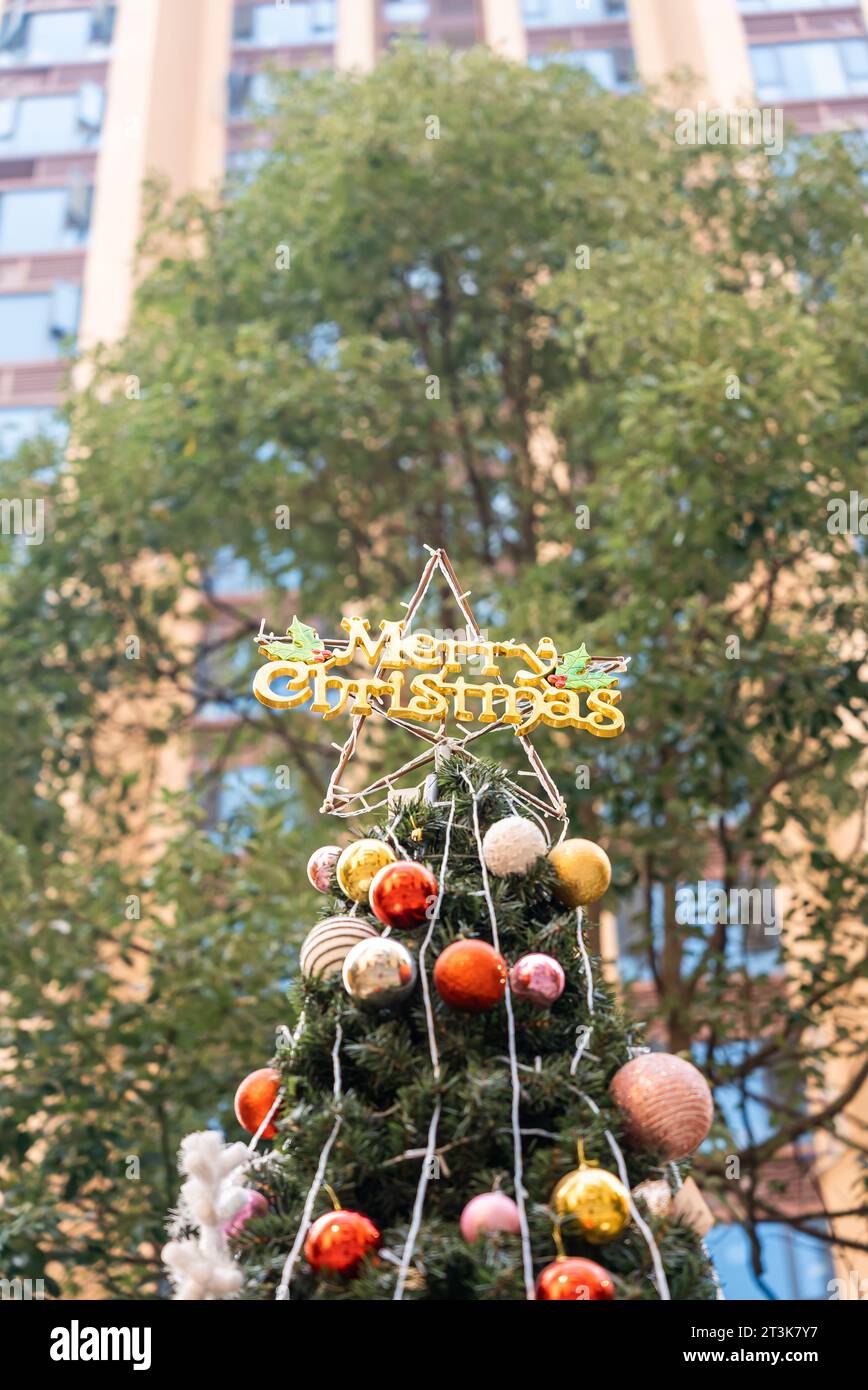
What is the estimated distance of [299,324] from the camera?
9.68 m

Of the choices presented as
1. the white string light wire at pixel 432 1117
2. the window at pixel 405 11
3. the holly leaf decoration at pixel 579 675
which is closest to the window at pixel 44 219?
the window at pixel 405 11

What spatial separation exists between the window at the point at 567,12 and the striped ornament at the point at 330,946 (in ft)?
68.8

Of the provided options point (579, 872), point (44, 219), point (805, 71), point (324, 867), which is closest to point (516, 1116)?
point (579, 872)

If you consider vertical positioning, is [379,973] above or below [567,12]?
below

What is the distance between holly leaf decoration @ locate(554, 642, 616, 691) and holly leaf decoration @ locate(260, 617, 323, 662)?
2.18 feet

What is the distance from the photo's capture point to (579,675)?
3756 millimetres

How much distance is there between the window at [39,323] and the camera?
17750 millimetres

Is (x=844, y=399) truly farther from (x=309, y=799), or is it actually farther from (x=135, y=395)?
(x=135, y=395)

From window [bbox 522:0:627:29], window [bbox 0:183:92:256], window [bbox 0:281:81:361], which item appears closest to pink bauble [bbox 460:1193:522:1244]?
window [bbox 0:281:81:361]

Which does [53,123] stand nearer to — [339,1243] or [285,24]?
[285,24]

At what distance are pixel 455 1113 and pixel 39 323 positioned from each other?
17.0m

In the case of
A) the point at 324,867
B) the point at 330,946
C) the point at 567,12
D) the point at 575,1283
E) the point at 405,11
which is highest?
the point at 405,11

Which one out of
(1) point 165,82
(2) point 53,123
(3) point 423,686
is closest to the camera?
(3) point 423,686

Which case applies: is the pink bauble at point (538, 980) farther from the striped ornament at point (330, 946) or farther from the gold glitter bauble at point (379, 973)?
the striped ornament at point (330, 946)
